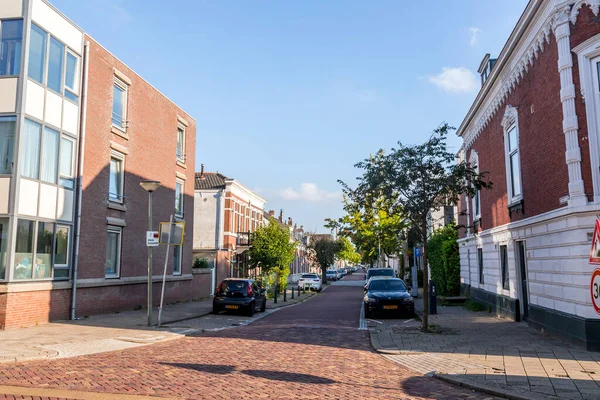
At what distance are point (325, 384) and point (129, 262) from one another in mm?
14941

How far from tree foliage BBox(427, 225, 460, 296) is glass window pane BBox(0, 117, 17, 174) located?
69.4 feet

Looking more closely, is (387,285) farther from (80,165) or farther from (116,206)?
(80,165)

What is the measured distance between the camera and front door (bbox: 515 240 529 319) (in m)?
15.6

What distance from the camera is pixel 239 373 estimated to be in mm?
8320

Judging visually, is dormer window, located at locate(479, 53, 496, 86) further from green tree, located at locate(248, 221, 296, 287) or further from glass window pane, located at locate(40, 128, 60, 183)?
glass window pane, located at locate(40, 128, 60, 183)

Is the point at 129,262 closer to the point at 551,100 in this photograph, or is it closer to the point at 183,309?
the point at 183,309

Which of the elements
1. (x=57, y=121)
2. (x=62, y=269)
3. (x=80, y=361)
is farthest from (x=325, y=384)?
(x=57, y=121)

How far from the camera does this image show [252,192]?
137ft

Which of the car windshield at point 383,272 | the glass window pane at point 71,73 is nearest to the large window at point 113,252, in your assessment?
the glass window pane at point 71,73

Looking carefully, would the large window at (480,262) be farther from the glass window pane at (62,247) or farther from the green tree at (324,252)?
the green tree at (324,252)

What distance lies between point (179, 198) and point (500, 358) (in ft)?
65.6

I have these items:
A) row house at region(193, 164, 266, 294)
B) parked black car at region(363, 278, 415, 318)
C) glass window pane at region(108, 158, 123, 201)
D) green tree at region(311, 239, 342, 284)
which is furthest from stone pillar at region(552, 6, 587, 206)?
green tree at region(311, 239, 342, 284)

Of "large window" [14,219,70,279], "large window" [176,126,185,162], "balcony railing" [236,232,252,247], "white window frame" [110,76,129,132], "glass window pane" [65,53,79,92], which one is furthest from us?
"balcony railing" [236,232,252,247]

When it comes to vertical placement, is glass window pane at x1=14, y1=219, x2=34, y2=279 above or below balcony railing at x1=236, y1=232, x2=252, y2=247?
below
